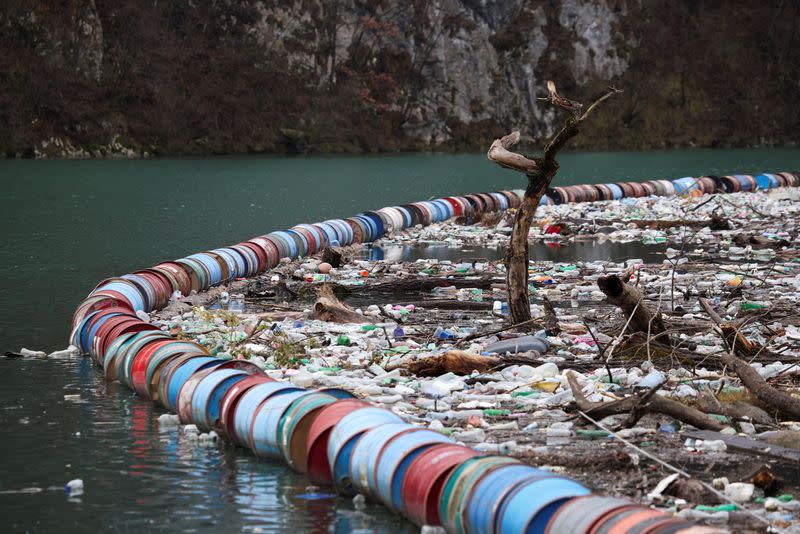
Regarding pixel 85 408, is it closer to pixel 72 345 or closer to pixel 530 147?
pixel 72 345

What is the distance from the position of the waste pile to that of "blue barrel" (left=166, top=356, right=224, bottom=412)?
0.04 feet

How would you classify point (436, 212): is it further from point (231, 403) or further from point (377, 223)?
point (231, 403)

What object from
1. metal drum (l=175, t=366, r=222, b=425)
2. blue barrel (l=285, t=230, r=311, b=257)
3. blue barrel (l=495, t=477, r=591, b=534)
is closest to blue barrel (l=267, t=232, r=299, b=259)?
blue barrel (l=285, t=230, r=311, b=257)

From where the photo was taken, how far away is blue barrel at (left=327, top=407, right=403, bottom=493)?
5.81m

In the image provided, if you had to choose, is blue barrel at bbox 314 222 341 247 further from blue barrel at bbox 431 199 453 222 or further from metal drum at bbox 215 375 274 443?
metal drum at bbox 215 375 274 443

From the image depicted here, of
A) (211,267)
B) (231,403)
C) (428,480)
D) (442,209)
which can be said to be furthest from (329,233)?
(428,480)

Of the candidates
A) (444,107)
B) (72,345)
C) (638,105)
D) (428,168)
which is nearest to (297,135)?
(444,107)

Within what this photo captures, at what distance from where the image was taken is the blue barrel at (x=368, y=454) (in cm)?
562

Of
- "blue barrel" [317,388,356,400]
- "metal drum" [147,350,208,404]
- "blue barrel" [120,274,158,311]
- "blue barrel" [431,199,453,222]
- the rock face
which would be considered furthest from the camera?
the rock face

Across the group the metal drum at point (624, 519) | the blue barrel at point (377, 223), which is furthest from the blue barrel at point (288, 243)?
the metal drum at point (624, 519)

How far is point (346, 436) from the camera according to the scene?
5.88 metres

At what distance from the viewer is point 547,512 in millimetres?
4641

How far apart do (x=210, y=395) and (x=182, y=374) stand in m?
0.60

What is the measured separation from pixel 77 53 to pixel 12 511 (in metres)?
57.9
